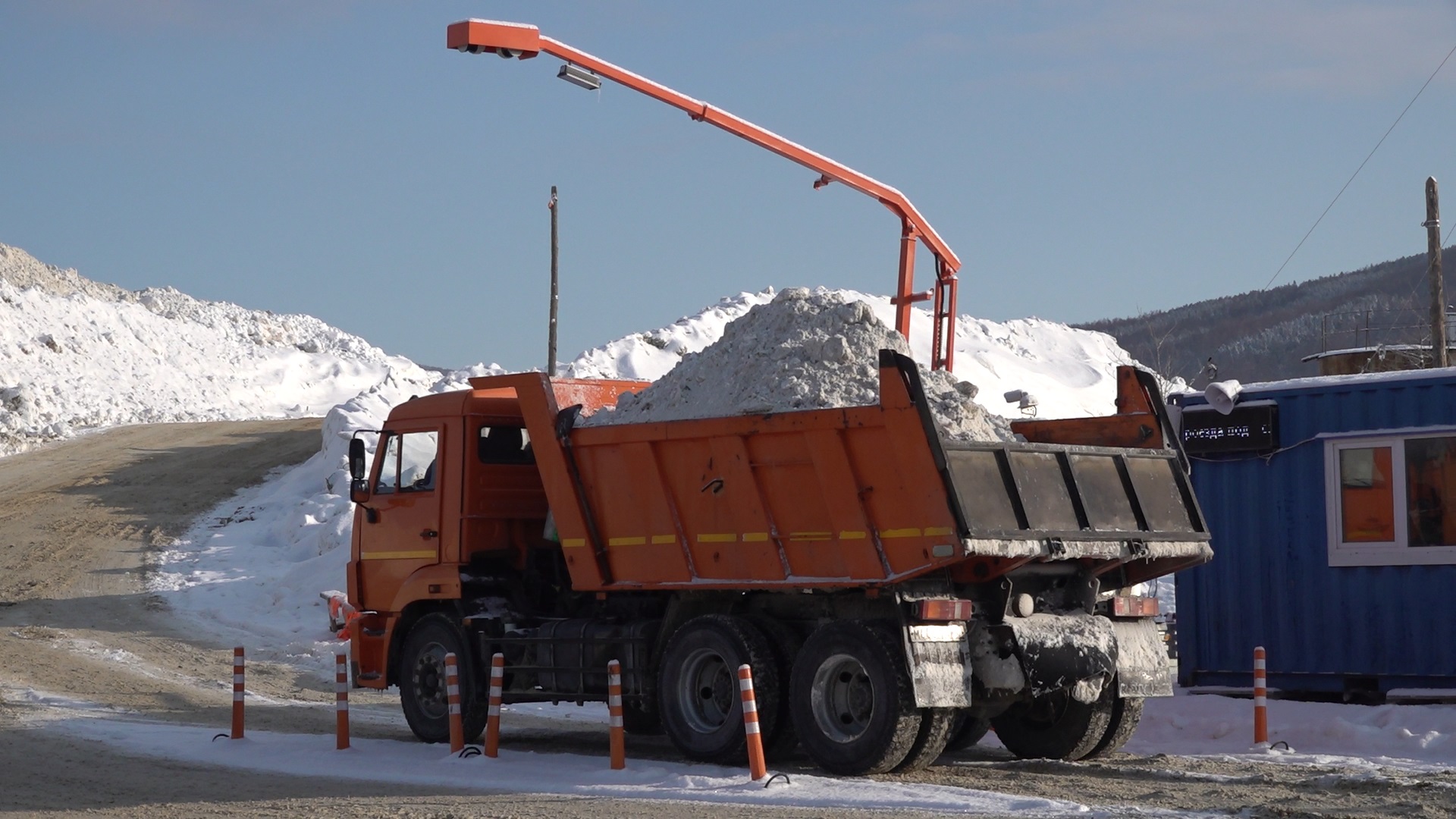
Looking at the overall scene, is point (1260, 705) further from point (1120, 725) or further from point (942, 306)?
point (942, 306)

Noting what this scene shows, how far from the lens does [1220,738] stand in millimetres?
12781

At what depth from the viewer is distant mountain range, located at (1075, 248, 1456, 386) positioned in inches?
3962

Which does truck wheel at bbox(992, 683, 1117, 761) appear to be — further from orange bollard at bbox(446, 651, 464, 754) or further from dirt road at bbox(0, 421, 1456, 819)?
orange bollard at bbox(446, 651, 464, 754)

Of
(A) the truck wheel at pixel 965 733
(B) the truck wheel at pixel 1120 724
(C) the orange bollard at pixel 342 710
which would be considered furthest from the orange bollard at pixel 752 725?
(C) the orange bollard at pixel 342 710

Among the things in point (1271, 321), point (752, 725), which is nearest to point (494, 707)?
point (752, 725)

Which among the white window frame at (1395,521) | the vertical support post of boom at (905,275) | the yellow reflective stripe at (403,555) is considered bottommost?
the yellow reflective stripe at (403,555)

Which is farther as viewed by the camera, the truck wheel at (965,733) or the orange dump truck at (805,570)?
the truck wheel at (965,733)

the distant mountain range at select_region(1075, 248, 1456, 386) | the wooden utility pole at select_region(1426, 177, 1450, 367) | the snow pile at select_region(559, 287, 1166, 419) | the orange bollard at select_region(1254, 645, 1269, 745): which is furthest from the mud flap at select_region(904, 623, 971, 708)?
the distant mountain range at select_region(1075, 248, 1456, 386)

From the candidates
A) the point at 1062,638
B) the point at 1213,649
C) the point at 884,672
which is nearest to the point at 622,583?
the point at 884,672

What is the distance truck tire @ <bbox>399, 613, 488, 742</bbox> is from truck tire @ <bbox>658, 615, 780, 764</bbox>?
7.27 feet

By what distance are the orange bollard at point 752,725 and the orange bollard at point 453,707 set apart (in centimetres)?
293

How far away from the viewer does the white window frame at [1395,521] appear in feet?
44.3

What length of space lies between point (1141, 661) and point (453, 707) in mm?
5295

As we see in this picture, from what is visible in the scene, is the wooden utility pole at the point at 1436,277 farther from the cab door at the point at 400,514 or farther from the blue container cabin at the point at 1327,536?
the cab door at the point at 400,514
